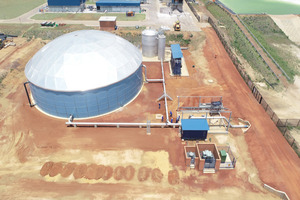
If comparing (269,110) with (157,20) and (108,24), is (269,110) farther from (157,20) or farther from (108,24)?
(157,20)

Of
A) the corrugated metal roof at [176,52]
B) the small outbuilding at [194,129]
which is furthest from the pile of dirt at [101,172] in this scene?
the corrugated metal roof at [176,52]

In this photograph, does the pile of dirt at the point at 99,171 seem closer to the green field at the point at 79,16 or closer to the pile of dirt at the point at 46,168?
the pile of dirt at the point at 46,168

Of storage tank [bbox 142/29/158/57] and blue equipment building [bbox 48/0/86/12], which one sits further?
blue equipment building [bbox 48/0/86/12]

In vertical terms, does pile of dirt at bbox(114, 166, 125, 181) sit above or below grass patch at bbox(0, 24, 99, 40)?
below

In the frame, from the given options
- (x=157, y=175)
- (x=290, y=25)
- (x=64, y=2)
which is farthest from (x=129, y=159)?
(x=290, y=25)

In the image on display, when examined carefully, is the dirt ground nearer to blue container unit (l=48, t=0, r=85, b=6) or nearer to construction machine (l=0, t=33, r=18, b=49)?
construction machine (l=0, t=33, r=18, b=49)

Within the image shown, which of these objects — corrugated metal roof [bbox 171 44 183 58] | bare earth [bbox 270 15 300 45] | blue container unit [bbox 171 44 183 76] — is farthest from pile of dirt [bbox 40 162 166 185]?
bare earth [bbox 270 15 300 45]

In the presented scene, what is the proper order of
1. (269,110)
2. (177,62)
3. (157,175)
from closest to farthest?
(157,175) < (269,110) < (177,62)
